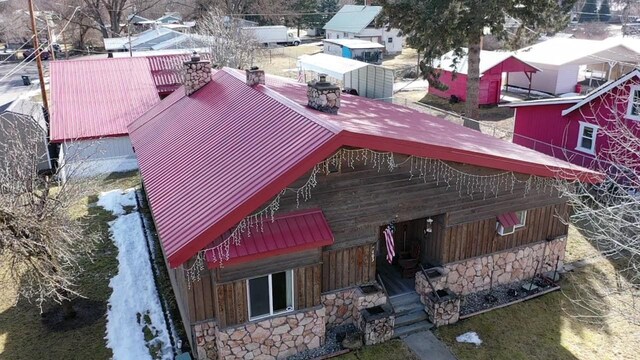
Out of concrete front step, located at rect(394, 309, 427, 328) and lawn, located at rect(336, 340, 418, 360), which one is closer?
lawn, located at rect(336, 340, 418, 360)

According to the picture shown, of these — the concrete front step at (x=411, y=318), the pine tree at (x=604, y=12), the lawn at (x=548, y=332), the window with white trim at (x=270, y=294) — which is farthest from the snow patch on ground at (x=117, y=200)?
the pine tree at (x=604, y=12)

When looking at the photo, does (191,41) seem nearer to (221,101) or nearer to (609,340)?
(221,101)

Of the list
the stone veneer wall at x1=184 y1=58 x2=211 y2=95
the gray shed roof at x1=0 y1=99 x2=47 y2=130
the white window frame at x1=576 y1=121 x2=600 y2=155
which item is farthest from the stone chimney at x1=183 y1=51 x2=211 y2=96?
the white window frame at x1=576 y1=121 x2=600 y2=155

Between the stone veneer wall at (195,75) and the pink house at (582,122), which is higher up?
the stone veneer wall at (195,75)

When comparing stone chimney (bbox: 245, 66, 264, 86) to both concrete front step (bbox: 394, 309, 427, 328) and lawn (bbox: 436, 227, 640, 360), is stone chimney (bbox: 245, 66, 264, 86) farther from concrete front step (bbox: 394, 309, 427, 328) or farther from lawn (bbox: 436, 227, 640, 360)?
lawn (bbox: 436, 227, 640, 360)

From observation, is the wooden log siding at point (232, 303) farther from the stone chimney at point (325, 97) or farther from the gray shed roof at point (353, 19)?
the gray shed roof at point (353, 19)
